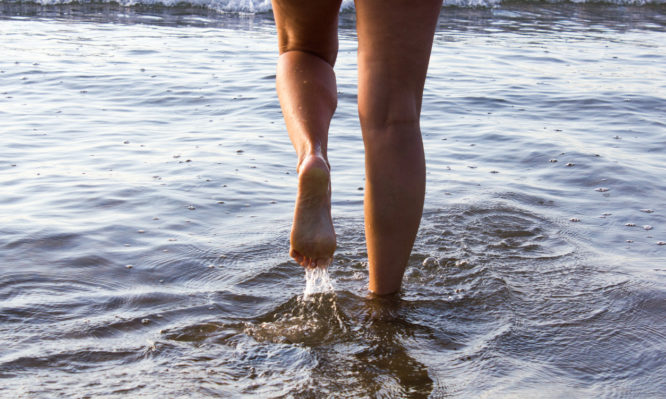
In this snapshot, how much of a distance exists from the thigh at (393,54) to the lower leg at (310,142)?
0.44ft

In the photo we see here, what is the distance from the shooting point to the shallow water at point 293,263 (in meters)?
1.59

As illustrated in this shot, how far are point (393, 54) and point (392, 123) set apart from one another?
17cm

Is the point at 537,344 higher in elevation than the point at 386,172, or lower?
lower

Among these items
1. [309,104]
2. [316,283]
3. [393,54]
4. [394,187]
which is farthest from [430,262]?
[393,54]

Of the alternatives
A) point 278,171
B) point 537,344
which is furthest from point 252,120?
point 537,344

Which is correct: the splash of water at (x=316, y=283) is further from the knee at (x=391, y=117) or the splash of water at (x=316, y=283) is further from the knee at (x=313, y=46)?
the knee at (x=313, y=46)

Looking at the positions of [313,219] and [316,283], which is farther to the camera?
[316,283]

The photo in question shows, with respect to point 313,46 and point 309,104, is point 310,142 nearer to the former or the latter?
point 309,104

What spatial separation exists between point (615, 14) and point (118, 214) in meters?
13.5

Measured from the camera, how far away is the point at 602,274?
85.6 inches

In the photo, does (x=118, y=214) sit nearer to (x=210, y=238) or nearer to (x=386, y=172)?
(x=210, y=238)

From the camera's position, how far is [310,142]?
5.80 feet

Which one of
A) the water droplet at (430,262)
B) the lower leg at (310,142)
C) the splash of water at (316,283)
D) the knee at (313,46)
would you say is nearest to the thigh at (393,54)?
the lower leg at (310,142)

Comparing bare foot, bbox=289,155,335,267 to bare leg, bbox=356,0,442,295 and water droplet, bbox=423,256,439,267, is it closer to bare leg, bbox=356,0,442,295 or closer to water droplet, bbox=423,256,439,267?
bare leg, bbox=356,0,442,295
